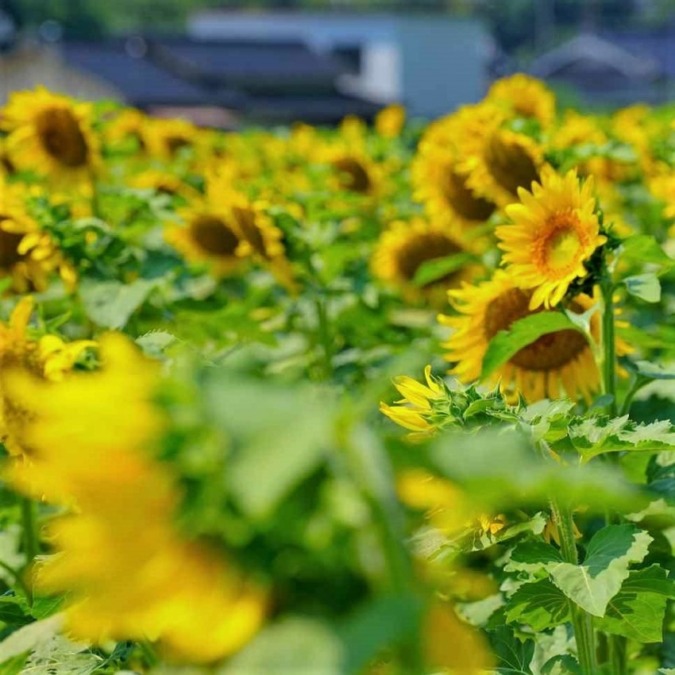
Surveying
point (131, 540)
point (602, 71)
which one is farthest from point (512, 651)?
point (602, 71)

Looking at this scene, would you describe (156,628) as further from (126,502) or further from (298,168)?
(298,168)

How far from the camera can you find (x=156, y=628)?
585 millimetres

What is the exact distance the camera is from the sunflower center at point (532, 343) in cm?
183

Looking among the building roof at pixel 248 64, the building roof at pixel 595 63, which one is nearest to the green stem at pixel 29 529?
the building roof at pixel 248 64

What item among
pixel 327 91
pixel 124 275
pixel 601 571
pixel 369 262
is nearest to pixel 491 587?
pixel 601 571

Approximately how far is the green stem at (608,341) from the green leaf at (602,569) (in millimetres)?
391

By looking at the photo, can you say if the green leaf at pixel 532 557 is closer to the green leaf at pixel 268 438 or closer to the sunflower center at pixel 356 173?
the green leaf at pixel 268 438

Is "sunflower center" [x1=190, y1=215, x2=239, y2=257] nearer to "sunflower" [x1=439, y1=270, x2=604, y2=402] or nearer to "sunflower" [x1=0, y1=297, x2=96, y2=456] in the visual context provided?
"sunflower" [x1=439, y1=270, x2=604, y2=402]

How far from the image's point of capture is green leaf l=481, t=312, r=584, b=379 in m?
1.64

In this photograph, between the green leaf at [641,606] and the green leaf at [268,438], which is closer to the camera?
the green leaf at [268,438]

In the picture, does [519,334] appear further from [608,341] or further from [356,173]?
[356,173]

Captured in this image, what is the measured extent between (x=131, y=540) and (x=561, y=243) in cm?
123

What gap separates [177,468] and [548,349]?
1298mm

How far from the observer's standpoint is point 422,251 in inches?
115
